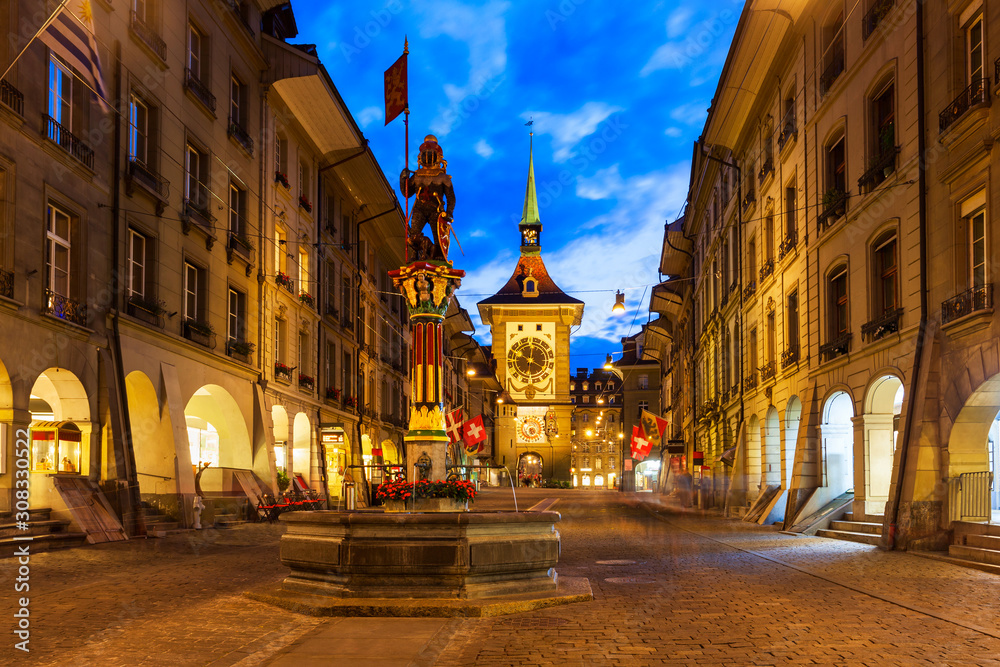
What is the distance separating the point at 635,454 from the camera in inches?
1473

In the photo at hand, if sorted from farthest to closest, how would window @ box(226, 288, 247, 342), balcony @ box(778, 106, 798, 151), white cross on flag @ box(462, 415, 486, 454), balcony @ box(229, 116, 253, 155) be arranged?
1. white cross on flag @ box(462, 415, 486, 454)
2. window @ box(226, 288, 247, 342)
3. balcony @ box(229, 116, 253, 155)
4. balcony @ box(778, 106, 798, 151)

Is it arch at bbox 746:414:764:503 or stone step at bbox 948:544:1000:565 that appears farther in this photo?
arch at bbox 746:414:764:503

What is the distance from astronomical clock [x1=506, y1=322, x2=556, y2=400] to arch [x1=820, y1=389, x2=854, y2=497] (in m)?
77.6

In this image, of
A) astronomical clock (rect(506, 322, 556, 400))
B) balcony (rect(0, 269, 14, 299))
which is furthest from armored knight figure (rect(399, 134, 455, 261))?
astronomical clock (rect(506, 322, 556, 400))

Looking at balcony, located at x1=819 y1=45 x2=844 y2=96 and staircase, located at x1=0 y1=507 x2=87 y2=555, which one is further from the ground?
balcony, located at x1=819 y1=45 x2=844 y2=96

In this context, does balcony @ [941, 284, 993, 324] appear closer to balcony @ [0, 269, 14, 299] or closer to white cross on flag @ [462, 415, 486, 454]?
balcony @ [0, 269, 14, 299]

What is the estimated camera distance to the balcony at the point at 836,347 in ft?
68.5

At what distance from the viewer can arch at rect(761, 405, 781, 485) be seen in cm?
2895

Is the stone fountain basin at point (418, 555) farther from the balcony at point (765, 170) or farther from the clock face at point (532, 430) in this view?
the clock face at point (532, 430)

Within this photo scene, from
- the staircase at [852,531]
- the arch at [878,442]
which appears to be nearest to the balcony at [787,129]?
the arch at [878,442]

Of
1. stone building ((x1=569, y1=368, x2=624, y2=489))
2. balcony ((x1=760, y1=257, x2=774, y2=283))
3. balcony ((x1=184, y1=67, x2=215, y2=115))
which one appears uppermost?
balcony ((x1=184, y1=67, x2=215, y2=115))

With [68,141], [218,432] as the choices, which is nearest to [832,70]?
[68,141]

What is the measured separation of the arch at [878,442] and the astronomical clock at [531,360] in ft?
264

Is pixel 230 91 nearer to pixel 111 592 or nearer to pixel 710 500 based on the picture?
pixel 111 592
